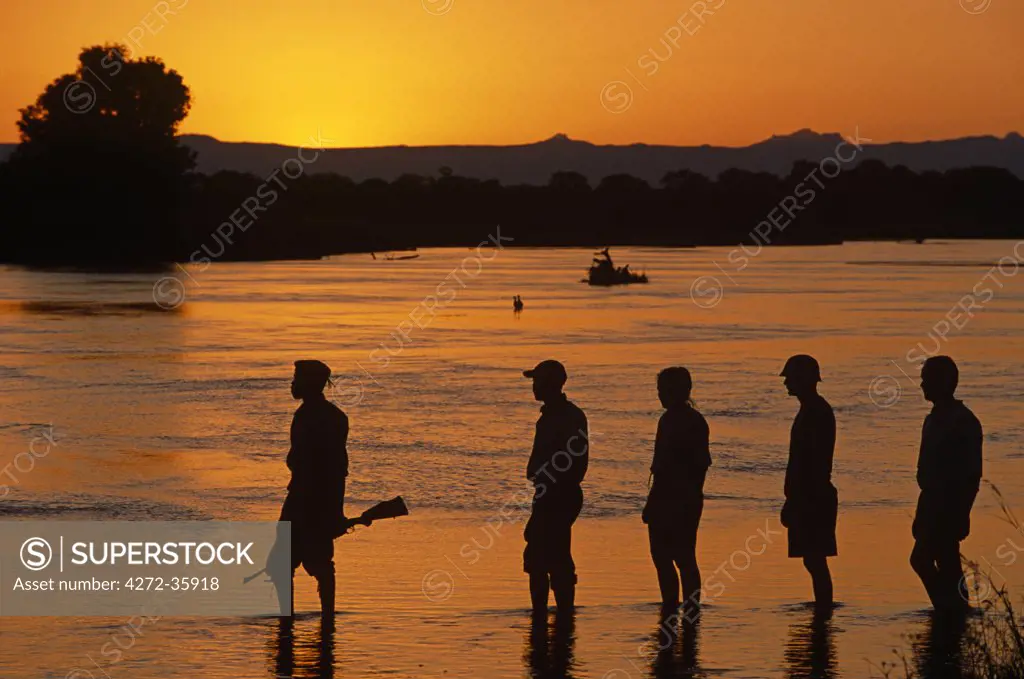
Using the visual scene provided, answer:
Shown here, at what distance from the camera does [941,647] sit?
9.58 meters

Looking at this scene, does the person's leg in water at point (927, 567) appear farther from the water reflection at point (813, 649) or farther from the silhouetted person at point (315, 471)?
the silhouetted person at point (315, 471)

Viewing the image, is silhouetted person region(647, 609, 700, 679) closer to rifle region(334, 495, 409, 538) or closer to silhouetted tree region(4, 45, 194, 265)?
rifle region(334, 495, 409, 538)

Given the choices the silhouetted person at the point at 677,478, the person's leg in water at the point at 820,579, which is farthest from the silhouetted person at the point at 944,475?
the silhouetted person at the point at 677,478

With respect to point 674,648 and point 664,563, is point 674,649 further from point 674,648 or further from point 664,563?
point 664,563

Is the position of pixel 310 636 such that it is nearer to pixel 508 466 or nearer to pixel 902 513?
pixel 902 513

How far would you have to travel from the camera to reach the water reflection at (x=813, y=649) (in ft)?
29.6

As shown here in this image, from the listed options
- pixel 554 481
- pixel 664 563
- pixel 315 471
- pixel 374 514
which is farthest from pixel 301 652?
pixel 664 563

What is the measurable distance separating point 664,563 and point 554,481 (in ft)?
3.26

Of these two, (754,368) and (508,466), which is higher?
(754,368)

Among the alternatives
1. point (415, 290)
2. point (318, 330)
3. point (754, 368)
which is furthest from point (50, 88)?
point (754, 368)

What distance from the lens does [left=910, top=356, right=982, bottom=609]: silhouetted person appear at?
9.44 m

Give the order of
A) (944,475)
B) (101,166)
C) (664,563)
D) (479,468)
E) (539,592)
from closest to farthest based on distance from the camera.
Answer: (944,475), (664,563), (539,592), (479,468), (101,166)

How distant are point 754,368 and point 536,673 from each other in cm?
2883

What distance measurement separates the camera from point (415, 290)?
94.7m
